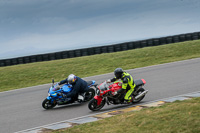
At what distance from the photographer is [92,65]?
21281mm

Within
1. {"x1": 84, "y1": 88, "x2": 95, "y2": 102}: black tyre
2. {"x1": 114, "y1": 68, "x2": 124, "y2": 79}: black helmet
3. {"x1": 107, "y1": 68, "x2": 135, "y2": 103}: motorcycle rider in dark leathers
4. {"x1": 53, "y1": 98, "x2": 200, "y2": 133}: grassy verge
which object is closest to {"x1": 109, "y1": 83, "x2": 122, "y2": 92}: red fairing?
{"x1": 107, "y1": 68, "x2": 135, "y2": 103}: motorcycle rider in dark leathers

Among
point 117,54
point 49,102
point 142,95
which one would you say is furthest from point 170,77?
point 117,54

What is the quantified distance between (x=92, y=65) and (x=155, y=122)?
15.1 meters

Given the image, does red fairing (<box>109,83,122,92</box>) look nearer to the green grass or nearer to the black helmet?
the black helmet

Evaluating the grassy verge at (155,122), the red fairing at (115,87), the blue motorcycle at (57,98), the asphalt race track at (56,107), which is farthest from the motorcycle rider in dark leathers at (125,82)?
the blue motorcycle at (57,98)

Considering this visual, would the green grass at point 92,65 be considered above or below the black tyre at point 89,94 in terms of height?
above

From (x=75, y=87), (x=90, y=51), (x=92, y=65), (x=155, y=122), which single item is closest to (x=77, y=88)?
(x=75, y=87)

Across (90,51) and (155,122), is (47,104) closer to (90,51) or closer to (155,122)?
(155,122)

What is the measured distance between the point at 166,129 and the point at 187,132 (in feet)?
1.49

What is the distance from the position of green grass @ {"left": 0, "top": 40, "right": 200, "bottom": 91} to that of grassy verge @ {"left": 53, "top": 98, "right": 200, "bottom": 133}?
35.9 feet

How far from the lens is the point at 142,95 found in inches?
366

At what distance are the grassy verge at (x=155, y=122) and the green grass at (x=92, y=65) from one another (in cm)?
1093

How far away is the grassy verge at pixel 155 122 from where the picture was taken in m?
5.91

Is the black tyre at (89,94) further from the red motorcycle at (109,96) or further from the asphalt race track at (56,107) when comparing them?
the red motorcycle at (109,96)
